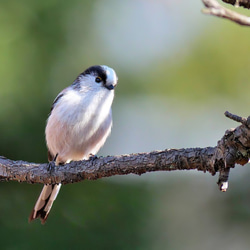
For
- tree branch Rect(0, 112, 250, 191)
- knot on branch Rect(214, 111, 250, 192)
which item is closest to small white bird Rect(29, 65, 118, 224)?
tree branch Rect(0, 112, 250, 191)

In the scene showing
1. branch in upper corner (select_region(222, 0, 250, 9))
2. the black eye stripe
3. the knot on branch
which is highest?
branch in upper corner (select_region(222, 0, 250, 9))

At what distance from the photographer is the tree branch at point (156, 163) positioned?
8.56 ft

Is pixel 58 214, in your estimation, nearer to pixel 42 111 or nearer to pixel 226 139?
pixel 42 111

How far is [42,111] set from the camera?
252 inches

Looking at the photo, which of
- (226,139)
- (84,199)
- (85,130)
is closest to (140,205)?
(84,199)

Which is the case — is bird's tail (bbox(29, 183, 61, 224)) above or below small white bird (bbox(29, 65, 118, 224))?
below

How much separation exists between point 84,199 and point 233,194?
205 cm

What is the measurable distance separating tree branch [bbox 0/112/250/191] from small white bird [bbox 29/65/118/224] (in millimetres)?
882

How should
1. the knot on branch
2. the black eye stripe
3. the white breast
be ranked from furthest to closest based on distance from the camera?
the black eye stripe
the white breast
the knot on branch

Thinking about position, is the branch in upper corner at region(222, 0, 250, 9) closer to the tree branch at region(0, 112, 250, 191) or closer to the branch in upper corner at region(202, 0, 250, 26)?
the branch in upper corner at region(202, 0, 250, 26)

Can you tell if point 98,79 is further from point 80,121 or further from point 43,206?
point 43,206

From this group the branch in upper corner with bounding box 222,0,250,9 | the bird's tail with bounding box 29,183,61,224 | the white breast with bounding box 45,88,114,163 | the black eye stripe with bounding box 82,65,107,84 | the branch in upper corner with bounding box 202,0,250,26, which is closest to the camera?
the branch in upper corner with bounding box 202,0,250,26

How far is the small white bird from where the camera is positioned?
496 cm

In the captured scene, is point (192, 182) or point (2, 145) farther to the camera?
point (192, 182)
